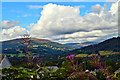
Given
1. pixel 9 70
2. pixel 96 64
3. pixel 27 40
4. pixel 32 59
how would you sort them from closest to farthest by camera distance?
pixel 96 64, pixel 32 59, pixel 27 40, pixel 9 70

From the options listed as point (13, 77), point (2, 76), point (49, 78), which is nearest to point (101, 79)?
point (49, 78)

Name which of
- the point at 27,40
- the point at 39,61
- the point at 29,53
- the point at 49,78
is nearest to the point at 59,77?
the point at 49,78

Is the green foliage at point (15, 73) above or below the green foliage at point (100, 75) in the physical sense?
above

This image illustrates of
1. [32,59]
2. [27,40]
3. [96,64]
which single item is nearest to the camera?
[96,64]

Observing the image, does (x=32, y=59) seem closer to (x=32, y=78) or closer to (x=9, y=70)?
(x=32, y=78)

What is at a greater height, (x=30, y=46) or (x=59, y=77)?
(x=30, y=46)

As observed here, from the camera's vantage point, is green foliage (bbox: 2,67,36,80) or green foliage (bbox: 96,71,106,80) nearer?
green foliage (bbox: 2,67,36,80)

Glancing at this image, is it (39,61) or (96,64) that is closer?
(96,64)

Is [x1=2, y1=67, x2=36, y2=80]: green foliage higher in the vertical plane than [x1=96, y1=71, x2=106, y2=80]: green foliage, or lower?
higher

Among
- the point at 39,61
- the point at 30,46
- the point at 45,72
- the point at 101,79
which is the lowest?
the point at 101,79

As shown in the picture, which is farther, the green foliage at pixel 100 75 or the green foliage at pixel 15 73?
the green foliage at pixel 100 75
